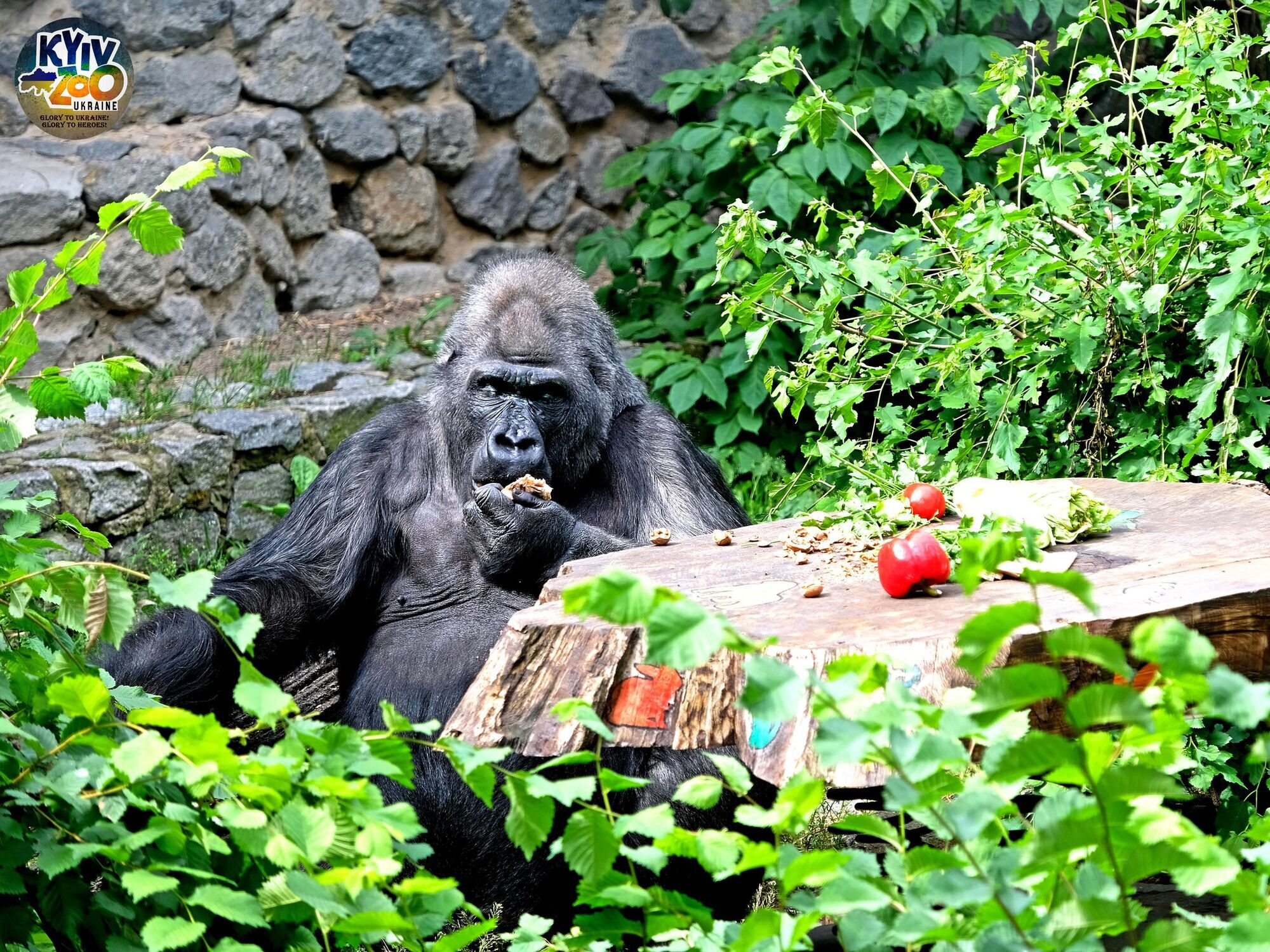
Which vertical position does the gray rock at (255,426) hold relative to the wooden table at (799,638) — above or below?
above

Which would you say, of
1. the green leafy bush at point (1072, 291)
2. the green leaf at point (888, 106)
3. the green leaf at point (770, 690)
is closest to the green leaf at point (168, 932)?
the green leaf at point (770, 690)

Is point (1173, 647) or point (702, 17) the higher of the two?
point (702, 17)

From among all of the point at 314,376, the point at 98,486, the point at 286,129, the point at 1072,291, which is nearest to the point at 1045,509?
the point at 1072,291

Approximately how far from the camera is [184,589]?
5.23 feet

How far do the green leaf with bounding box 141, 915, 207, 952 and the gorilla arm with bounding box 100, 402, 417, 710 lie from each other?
1817 millimetres

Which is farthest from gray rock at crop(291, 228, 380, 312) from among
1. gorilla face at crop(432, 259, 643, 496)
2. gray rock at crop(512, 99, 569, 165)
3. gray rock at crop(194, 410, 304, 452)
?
gorilla face at crop(432, 259, 643, 496)

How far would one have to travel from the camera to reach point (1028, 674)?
4.61ft

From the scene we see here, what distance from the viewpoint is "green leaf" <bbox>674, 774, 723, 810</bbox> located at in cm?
170

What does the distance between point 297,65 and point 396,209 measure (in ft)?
2.50

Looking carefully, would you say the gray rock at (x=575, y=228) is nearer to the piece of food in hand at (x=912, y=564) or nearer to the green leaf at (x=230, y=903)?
the piece of food in hand at (x=912, y=564)

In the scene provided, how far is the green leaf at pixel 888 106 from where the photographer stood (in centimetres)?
538

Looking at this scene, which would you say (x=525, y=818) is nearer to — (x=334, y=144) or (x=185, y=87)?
(x=185, y=87)

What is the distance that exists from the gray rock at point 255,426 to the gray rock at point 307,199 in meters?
1.13

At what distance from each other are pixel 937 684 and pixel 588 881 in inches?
26.9
